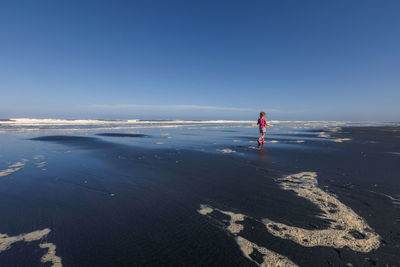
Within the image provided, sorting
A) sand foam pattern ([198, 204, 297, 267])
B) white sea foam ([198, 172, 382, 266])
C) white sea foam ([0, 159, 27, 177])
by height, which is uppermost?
white sea foam ([0, 159, 27, 177])

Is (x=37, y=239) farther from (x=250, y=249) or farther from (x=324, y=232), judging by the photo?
(x=324, y=232)

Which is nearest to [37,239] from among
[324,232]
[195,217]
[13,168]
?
[195,217]

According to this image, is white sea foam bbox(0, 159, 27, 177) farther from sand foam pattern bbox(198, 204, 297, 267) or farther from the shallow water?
sand foam pattern bbox(198, 204, 297, 267)

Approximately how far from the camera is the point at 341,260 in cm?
230

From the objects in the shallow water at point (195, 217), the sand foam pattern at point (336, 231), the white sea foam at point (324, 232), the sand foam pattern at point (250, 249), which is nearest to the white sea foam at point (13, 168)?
the shallow water at point (195, 217)

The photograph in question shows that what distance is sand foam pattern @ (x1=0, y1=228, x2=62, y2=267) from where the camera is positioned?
233cm

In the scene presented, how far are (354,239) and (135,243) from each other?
10.2 ft

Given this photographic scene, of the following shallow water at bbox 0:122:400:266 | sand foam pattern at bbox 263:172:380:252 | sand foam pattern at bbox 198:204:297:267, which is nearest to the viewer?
sand foam pattern at bbox 198:204:297:267

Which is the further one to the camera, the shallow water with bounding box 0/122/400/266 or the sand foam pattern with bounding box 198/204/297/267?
the shallow water with bounding box 0/122/400/266

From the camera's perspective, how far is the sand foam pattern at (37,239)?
2332 millimetres

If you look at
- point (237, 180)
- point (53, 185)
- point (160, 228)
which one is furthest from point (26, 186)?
point (237, 180)

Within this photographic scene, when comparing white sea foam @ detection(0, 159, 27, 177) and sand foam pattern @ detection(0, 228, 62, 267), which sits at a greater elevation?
white sea foam @ detection(0, 159, 27, 177)

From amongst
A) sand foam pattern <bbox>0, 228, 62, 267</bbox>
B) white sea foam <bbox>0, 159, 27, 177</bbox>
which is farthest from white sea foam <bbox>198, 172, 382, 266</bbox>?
white sea foam <bbox>0, 159, 27, 177</bbox>

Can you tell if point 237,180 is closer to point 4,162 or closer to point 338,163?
point 338,163
